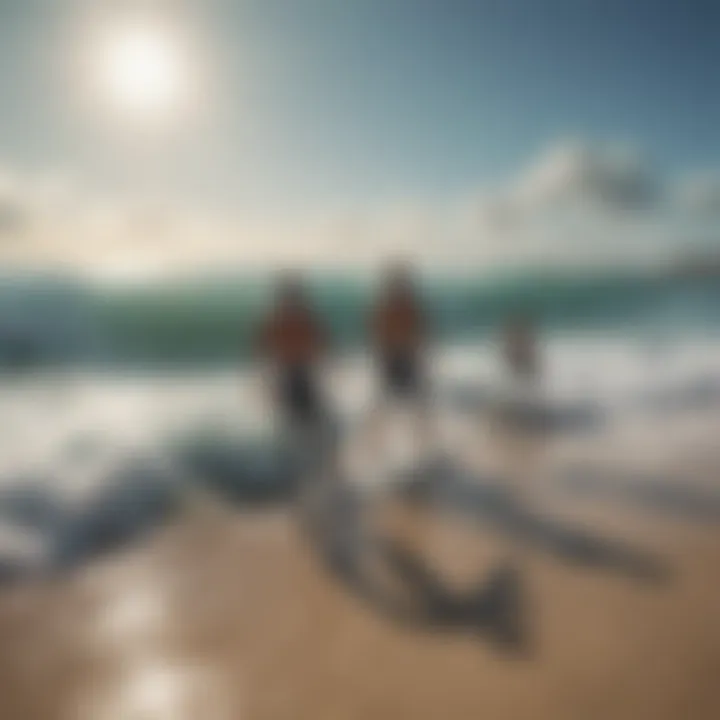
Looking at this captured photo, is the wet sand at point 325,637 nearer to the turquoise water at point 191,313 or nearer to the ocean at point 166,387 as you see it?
the ocean at point 166,387

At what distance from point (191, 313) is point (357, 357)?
0.91 feet

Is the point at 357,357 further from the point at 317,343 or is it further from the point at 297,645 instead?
the point at 297,645

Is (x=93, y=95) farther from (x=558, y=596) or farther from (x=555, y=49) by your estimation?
(x=558, y=596)

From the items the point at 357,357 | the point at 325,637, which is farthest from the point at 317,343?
the point at 325,637

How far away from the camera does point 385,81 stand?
1433mm

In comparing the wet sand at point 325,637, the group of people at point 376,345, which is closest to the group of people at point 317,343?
the group of people at point 376,345

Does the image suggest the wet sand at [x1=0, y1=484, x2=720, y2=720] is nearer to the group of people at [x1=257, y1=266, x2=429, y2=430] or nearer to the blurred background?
the blurred background

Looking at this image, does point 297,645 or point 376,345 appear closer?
point 297,645

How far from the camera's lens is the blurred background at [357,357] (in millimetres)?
1291

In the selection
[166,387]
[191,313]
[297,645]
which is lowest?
[297,645]

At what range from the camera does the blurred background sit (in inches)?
50.8

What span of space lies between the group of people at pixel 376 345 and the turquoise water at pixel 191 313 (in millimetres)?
23

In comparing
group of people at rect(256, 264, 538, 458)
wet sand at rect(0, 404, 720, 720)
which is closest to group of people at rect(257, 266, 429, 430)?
group of people at rect(256, 264, 538, 458)

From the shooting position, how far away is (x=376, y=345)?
1.40m
